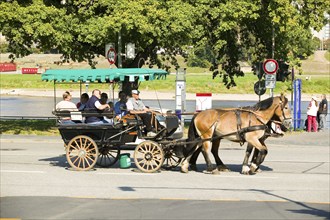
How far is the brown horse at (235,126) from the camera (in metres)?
18.9

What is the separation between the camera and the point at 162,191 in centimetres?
1625

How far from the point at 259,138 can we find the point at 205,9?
1402 cm

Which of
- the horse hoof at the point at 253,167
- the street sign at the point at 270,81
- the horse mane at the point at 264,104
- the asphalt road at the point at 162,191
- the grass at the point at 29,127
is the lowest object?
the grass at the point at 29,127

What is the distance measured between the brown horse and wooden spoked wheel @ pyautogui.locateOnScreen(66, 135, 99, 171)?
2169 millimetres

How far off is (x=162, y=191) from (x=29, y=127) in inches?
707

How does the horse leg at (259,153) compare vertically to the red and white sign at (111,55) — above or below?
below

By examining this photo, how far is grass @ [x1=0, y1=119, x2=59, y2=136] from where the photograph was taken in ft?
104

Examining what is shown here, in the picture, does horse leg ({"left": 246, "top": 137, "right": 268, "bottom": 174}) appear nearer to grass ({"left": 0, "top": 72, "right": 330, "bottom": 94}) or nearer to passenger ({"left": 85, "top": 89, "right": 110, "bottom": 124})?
passenger ({"left": 85, "top": 89, "right": 110, "bottom": 124})

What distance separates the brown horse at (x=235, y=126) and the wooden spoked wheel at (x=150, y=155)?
58 centimetres

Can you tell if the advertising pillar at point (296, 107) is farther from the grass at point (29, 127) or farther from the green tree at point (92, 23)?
the grass at point (29, 127)

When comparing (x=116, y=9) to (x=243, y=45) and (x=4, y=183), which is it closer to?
(x=243, y=45)

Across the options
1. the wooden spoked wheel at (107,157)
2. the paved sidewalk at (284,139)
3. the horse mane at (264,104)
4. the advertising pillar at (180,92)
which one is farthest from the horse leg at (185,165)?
the advertising pillar at (180,92)

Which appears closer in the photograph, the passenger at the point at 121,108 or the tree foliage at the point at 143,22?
the passenger at the point at 121,108

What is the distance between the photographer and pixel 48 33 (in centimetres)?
3016
